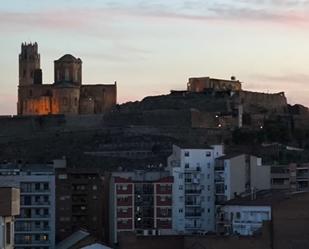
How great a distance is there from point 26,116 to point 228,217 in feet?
147

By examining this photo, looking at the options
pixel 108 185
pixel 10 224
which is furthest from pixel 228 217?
pixel 10 224

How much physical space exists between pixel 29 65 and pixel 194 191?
49711 millimetres

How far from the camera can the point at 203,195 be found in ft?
156

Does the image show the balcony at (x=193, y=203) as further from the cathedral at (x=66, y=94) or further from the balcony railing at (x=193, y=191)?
the cathedral at (x=66, y=94)

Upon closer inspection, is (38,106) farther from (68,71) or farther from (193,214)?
(193,214)

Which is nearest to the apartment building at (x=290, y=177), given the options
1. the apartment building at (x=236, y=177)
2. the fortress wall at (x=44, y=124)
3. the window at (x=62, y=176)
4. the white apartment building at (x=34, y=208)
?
the apartment building at (x=236, y=177)

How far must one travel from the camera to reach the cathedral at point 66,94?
87.6m

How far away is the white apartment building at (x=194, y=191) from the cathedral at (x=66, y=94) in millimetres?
39287

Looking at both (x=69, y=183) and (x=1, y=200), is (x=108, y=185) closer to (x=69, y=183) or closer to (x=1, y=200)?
(x=69, y=183)

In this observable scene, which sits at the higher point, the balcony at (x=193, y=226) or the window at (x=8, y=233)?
the window at (x=8, y=233)

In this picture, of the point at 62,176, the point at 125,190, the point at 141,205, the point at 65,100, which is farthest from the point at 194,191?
the point at 65,100

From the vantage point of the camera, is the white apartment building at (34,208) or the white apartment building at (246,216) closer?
the white apartment building at (246,216)

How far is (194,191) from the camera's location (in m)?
47.4

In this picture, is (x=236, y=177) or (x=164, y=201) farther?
(x=236, y=177)
